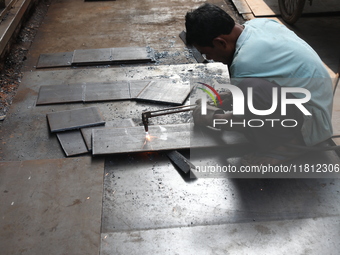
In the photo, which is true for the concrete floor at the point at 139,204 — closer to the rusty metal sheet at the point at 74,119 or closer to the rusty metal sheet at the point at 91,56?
the rusty metal sheet at the point at 74,119

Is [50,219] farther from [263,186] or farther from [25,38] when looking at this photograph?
[25,38]

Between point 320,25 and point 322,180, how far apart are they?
11.6ft

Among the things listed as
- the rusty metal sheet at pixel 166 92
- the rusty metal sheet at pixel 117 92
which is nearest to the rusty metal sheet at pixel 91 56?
the rusty metal sheet at pixel 117 92

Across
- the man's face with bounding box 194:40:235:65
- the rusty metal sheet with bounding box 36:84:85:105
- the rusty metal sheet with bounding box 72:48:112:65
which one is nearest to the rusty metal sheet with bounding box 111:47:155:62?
the rusty metal sheet with bounding box 72:48:112:65

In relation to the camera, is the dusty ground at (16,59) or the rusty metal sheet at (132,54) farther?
the rusty metal sheet at (132,54)

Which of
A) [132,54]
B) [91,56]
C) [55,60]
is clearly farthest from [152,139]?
[55,60]

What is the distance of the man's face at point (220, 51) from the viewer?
2.91 m

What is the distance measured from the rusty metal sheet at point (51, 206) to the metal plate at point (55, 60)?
188 cm

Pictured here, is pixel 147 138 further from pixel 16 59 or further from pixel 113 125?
pixel 16 59

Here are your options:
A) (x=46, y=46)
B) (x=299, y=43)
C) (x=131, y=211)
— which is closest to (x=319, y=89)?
(x=299, y=43)

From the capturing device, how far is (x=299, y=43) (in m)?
2.89

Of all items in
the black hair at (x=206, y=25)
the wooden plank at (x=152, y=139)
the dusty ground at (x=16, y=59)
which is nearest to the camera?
the black hair at (x=206, y=25)

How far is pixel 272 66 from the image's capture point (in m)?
2.81

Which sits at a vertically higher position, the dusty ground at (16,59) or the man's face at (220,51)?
the man's face at (220,51)
